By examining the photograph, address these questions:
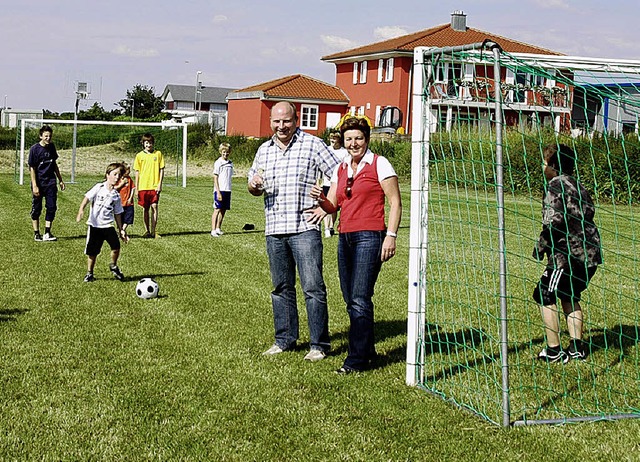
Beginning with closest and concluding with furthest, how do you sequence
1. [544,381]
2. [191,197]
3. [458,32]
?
[544,381] → [191,197] → [458,32]

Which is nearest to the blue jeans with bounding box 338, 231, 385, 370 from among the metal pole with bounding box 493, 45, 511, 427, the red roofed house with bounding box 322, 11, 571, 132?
the metal pole with bounding box 493, 45, 511, 427

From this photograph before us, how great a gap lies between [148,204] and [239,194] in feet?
40.0

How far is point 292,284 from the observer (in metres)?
7.25

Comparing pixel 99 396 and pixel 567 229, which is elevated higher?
pixel 567 229

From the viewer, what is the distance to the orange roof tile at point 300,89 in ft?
192

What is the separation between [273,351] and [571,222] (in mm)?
2749

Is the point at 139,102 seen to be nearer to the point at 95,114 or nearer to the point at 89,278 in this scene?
the point at 95,114

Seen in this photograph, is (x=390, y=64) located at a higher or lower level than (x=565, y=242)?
higher

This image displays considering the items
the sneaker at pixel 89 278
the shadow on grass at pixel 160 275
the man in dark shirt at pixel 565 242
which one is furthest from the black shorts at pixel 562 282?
the sneaker at pixel 89 278

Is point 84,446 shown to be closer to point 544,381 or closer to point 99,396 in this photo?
point 99,396

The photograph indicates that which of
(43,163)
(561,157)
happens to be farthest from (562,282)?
(43,163)

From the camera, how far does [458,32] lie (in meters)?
57.9

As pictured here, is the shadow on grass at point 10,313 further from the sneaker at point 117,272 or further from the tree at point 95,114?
the tree at point 95,114

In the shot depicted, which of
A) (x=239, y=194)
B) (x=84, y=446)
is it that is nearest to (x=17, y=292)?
(x=84, y=446)
